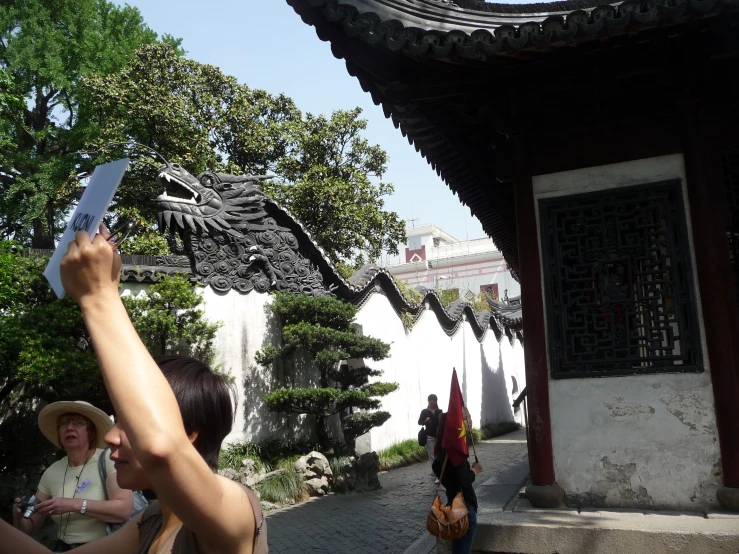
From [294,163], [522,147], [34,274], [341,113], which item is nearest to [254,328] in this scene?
[34,274]

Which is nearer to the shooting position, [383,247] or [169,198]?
[169,198]

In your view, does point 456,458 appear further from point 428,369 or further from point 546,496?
point 428,369

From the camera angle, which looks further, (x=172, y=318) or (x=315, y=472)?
(x=315, y=472)

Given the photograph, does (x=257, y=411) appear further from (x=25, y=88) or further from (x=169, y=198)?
(x=25, y=88)

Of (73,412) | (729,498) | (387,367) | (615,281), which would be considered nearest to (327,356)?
(387,367)

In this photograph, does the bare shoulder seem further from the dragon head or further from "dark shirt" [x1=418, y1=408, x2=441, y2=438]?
the dragon head

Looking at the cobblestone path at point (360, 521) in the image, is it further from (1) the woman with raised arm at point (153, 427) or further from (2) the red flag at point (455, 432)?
(1) the woman with raised arm at point (153, 427)

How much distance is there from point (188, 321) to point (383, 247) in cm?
1000

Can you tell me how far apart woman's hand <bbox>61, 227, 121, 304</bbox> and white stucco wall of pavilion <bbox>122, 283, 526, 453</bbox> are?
7.77 meters

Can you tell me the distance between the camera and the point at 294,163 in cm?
1745

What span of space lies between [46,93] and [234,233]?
12.6 meters

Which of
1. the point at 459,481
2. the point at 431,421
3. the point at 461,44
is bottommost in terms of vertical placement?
the point at 459,481

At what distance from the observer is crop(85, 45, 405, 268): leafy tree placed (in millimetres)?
16406

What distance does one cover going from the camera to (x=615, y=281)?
4066 mm
